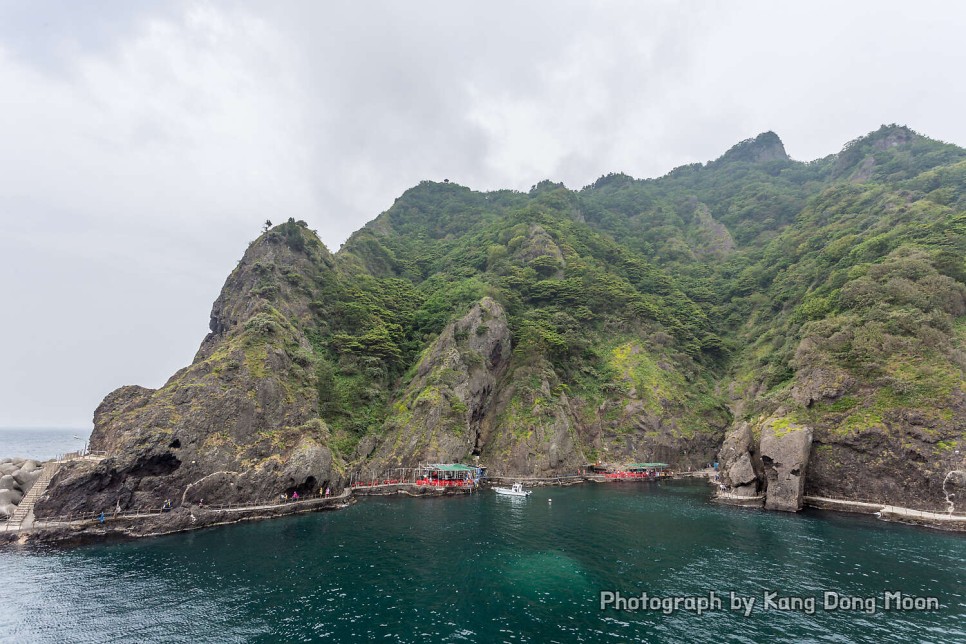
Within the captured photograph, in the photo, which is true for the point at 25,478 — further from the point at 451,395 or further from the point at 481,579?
the point at 481,579

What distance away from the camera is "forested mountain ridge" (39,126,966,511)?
5347 centimetres

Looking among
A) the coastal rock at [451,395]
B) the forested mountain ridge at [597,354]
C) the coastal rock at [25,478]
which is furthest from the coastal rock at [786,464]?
the coastal rock at [25,478]

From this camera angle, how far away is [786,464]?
56.3 meters

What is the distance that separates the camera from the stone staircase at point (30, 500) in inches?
1689

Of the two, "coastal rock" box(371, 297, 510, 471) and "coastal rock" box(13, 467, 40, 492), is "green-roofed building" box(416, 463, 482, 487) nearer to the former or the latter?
"coastal rock" box(371, 297, 510, 471)

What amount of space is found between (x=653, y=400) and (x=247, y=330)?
87.0 metres

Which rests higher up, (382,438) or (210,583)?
(382,438)

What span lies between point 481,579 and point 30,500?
5533 cm

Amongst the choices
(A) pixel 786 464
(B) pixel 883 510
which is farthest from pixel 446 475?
(B) pixel 883 510

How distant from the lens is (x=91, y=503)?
45500 mm

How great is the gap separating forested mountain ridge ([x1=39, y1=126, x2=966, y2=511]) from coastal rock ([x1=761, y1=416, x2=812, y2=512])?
381 mm

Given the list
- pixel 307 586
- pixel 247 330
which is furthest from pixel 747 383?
pixel 247 330

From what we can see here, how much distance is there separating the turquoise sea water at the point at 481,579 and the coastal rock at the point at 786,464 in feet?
17.3

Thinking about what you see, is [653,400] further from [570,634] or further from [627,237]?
[627,237]
